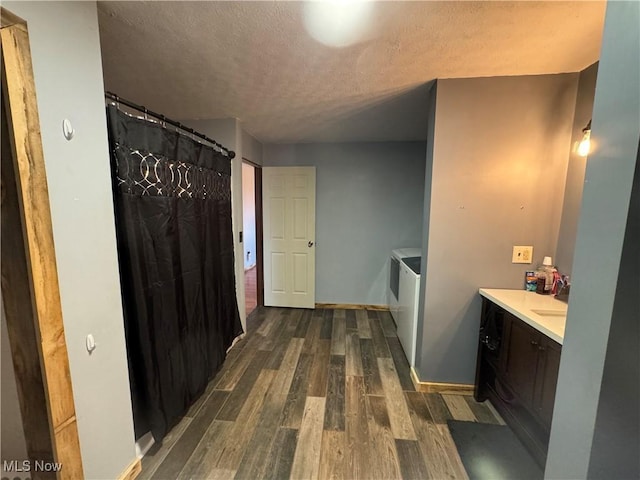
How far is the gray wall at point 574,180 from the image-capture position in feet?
5.18

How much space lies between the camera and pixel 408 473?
4.50 feet

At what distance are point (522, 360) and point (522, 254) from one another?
2.42 ft

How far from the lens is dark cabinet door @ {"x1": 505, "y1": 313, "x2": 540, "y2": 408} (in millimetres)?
1415

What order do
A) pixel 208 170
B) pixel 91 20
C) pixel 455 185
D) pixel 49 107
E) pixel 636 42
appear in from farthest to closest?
pixel 208 170, pixel 455 185, pixel 91 20, pixel 49 107, pixel 636 42

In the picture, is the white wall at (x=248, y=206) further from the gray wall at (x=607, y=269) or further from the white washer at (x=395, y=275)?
the gray wall at (x=607, y=269)

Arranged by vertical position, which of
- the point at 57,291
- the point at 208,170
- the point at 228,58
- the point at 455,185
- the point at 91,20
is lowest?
the point at 57,291

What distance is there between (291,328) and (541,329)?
2406mm

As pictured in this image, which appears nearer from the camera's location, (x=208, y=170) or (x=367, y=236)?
(x=208, y=170)

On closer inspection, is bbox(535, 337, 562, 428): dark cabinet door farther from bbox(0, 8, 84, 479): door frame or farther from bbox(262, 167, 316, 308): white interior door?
bbox(262, 167, 316, 308): white interior door

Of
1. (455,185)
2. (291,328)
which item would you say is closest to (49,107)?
(455,185)

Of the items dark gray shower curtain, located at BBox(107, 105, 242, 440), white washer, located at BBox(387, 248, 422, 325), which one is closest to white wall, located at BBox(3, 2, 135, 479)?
dark gray shower curtain, located at BBox(107, 105, 242, 440)

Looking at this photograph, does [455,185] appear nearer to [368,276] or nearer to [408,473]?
[408,473]

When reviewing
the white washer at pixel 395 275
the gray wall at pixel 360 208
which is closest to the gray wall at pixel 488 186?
the white washer at pixel 395 275

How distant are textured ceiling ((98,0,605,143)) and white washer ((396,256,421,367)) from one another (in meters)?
1.47
